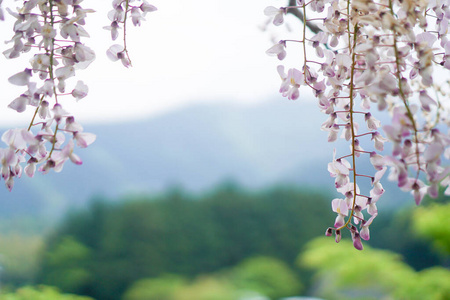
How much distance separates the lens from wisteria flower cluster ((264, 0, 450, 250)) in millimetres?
335

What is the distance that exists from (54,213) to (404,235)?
10.7 feet

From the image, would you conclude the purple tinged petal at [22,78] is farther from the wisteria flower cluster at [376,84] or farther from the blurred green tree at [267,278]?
the blurred green tree at [267,278]

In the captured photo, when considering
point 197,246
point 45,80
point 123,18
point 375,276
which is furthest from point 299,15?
point 197,246

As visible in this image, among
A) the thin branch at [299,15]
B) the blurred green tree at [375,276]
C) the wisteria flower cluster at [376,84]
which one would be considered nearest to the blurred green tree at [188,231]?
the blurred green tree at [375,276]

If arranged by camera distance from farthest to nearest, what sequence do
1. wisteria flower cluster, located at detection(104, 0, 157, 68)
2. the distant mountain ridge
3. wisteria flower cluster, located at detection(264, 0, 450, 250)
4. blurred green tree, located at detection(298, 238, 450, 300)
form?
the distant mountain ridge
blurred green tree, located at detection(298, 238, 450, 300)
wisteria flower cluster, located at detection(104, 0, 157, 68)
wisteria flower cluster, located at detection(264, 0, 450, 250)

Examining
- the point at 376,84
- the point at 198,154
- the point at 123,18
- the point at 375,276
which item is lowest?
the point at 376,84

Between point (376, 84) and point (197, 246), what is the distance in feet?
14.5

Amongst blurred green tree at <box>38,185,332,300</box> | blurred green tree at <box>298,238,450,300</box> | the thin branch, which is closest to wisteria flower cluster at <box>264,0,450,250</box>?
the thin branch

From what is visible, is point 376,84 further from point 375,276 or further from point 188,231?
point 188,231

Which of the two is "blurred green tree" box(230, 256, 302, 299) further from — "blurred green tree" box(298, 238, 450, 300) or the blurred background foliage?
"blurred green tree" box(298, 238, 450, 300)

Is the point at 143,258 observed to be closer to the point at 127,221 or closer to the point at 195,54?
the point at 127,221

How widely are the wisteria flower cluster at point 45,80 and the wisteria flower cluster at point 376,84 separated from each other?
209mm

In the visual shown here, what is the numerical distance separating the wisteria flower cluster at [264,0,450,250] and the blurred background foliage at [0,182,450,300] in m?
3.61

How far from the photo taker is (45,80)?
434mm
